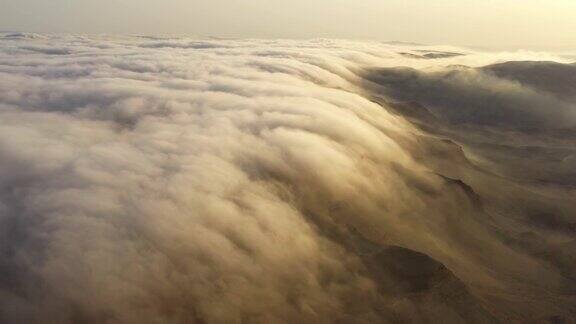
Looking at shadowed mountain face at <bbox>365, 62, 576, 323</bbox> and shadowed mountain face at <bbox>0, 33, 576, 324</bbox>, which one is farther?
shadowed mountain face at <bbox>365, 62, 576, 323</bbox>

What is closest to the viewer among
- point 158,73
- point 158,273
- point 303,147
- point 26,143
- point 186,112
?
point 158,273

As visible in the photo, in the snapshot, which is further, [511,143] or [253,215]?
[511,143]

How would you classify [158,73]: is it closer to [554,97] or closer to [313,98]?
[313,98]

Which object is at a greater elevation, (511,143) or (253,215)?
(253,215)

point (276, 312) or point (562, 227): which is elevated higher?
point (276, 312)

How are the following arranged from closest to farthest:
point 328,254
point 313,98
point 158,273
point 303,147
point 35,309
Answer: point 35,309 < point 158,273 < point 328,254 < point 303,147 < point 313,98

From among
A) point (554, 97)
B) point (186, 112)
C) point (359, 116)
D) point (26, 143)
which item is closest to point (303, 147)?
point (186, 112)

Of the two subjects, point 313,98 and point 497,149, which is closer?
point 313,98

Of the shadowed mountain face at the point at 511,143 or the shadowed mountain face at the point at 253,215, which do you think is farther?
the shadowed mountain face at the point at 511,143
